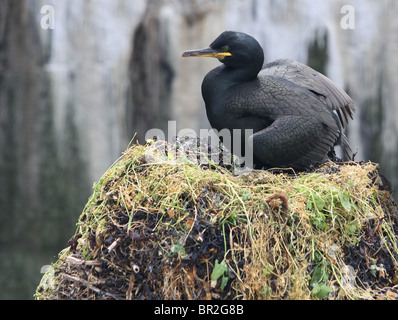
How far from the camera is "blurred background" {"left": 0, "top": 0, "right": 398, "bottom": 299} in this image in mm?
5887

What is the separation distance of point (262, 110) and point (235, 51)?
41 cm

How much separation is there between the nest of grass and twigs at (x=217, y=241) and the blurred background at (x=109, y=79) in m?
3.07

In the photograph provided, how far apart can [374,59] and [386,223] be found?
3367 mm

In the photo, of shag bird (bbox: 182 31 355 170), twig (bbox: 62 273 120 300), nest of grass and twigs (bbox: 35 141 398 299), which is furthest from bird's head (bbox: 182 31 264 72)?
twig (bbox: 62 273 120 300)

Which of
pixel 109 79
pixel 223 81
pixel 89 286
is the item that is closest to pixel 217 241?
pixel 89 286

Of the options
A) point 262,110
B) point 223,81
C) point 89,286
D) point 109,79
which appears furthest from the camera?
point 109,79

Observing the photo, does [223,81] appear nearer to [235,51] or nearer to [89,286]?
[235,51]

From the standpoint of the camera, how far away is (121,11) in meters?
5.91

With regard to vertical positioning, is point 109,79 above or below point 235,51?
below

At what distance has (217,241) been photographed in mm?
2672

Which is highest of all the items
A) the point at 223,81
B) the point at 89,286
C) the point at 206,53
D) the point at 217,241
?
the point at 206,53

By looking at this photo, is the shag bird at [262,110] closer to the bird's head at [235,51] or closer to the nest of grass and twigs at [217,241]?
the bird's head at [235,51]

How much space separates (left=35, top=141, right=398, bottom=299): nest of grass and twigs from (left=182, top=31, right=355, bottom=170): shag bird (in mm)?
452
